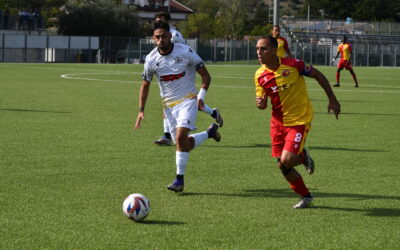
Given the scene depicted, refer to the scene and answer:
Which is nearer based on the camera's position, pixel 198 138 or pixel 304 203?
pixel 304 203

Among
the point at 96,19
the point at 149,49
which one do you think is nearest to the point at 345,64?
the point at 149,49

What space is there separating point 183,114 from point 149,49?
6734 centimetres

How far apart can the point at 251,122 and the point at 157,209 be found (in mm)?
9989

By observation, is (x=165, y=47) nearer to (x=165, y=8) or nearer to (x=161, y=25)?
(x=161, y=25)

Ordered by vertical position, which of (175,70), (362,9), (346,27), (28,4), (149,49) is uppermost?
(362,9)

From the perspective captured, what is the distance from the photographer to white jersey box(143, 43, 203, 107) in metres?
9.69

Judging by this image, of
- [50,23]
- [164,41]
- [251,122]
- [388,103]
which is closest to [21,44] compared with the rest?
[50,23]

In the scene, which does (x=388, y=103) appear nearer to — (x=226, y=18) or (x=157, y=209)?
(x=157, y=209)

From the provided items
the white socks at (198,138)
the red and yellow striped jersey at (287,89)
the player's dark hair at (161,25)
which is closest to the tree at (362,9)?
the white socks at (198,138)

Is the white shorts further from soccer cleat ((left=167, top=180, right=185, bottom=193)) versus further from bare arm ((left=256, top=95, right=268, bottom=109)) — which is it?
bare arm ((left=256, top=95, right=268, bottom=109))

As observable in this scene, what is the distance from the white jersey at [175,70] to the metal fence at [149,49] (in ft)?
209

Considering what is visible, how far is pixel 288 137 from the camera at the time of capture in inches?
322

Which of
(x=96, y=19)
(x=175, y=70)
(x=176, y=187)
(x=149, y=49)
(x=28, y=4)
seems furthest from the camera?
(x=28, y=4)

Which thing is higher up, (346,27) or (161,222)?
(346,27)
